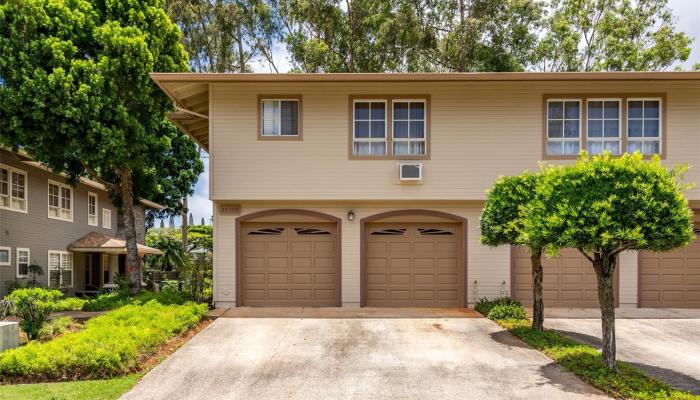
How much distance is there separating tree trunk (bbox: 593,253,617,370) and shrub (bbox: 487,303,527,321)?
3744 millimetres

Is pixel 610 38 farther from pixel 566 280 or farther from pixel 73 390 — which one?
pixel 73 390

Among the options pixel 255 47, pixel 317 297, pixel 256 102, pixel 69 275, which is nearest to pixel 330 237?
pixel 317 297

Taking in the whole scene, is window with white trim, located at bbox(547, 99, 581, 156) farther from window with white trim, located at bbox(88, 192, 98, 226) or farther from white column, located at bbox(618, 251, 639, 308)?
window with white trim, located at bbox(88, 192, 98, 226)

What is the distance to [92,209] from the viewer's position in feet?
77.1

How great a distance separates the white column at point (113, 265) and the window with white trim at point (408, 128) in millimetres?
17865

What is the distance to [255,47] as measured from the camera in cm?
2620

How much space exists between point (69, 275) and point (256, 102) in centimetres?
1356

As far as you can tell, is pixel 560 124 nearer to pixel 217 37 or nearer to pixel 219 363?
pixel 219 363

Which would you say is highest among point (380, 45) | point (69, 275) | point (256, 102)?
point (380, 45)

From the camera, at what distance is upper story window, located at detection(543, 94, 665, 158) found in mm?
12391

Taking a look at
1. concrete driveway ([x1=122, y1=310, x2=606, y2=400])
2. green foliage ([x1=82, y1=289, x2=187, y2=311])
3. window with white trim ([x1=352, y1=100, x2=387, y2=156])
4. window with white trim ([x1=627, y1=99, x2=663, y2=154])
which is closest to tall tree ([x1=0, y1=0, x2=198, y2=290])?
green foliage ([x1=82, y1=289, x2=187, y2=311])

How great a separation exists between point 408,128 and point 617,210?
6.57 m

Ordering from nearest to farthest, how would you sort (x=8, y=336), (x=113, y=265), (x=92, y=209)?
(x=8, y=336) < (x=92, y=209) < (x=113, y=265)

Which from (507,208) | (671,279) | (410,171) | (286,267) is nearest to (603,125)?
(671,279)
